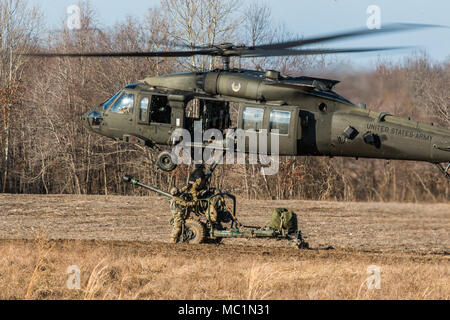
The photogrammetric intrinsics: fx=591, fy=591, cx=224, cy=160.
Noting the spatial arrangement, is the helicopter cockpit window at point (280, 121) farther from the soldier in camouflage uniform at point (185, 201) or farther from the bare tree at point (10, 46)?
the bare tree at point (10, 46)

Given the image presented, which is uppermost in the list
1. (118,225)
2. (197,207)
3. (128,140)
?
(128,140)

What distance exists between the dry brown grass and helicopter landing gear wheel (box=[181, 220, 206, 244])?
79cm

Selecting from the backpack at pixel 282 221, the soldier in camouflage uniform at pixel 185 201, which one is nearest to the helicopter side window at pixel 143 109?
the soldier in camouflage uniform at pixel 185 201

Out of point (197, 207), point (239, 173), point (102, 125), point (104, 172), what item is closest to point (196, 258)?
point (197, 207)

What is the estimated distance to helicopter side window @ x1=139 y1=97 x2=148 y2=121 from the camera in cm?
1605

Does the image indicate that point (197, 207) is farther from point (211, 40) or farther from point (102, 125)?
point (211, 40)

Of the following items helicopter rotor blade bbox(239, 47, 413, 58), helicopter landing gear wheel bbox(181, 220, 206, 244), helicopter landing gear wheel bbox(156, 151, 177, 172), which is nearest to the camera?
helicopter rotor blade bbox(239, 47, 413, 58)

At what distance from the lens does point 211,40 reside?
110ft

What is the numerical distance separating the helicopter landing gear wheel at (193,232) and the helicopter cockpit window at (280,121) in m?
3.35

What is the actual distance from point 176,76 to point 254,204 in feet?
45.3

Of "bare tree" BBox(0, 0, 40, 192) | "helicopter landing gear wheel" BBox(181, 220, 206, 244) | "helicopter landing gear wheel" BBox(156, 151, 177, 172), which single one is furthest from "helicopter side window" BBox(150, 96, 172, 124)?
"bare tree" BBox(0, 0, 40, 192)

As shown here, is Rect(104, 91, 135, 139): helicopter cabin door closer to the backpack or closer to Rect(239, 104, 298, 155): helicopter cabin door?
Rect(239, 104, 298, 155): helicopter cabin door

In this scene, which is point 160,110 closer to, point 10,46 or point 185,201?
point 185,201
